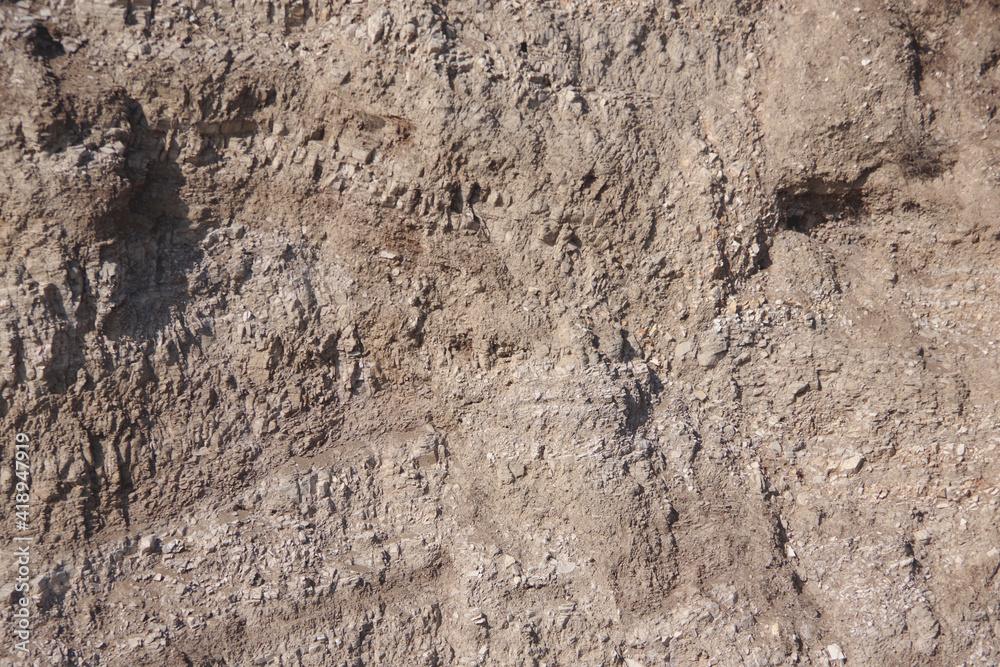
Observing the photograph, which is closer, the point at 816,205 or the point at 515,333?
the point at 515,333

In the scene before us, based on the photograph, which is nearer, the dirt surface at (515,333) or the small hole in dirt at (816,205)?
the dirt surface at (515,333)

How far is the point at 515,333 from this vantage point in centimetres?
344

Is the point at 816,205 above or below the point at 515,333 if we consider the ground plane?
above

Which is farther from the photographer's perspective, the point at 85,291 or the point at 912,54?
the point at 912,54

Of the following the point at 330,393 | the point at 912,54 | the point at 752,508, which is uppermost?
the point at 912,54

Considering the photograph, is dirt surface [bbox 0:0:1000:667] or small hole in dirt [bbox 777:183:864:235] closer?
dirt surface [bbox 0:0:1000:667]

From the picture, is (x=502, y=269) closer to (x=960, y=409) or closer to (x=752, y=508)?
(x=752, y=508)

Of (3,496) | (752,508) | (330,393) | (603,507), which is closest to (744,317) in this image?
(752,508)

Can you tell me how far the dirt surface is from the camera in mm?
3133

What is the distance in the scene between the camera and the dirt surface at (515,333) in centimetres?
313

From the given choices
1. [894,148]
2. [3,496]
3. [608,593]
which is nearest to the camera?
[3,496]

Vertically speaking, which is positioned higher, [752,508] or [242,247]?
[242,247]

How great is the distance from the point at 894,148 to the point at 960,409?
140 cm

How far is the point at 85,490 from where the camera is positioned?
3053 millimetres
